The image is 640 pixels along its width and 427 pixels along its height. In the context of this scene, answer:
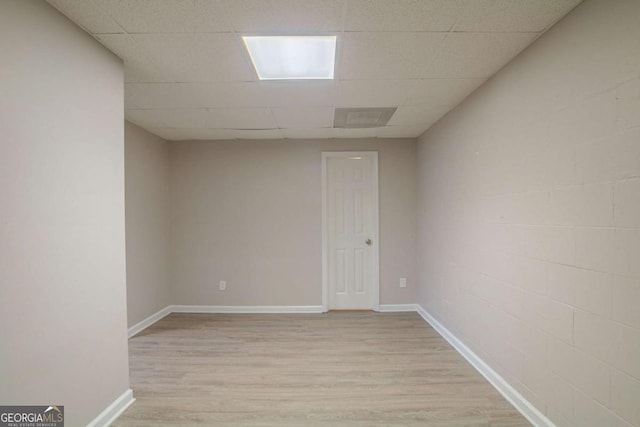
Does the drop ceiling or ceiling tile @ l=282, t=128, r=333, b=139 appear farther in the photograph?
ceiling tile @ l=282, t=128, r=333, b=139

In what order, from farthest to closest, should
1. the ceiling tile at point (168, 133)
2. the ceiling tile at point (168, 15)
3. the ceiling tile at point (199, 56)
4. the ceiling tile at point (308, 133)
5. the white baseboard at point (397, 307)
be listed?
the white baseboard at point (397, 307)
the ceiling tile at point (308, 133)
the ceiling tile at point (168, 133)
the ceiling tile at point (199, 56)
the ceiling tile at point (168, 15)

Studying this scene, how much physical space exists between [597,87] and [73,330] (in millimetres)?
2897

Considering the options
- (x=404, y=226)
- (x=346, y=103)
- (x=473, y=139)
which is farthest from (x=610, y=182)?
(x=404, y=226)

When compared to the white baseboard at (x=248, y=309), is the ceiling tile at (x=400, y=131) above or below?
above

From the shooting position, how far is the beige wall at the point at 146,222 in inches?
121

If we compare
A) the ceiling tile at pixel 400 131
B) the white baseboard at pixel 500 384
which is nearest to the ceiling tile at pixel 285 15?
the ceiling tile at pixel 400 131

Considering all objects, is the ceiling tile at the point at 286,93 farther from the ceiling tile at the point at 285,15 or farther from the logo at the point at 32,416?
the logo at the point at 32,416

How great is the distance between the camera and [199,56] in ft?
5.99

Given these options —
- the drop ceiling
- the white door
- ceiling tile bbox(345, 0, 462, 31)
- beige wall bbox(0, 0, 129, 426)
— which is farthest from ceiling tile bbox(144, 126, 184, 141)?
ceiling tile bbox(345, 0, 462, 31)

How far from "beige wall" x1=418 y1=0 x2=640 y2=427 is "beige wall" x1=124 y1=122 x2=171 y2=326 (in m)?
3.44

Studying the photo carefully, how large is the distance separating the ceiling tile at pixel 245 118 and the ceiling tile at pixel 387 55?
1068 mm

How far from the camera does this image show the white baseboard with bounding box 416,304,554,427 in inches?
66.9

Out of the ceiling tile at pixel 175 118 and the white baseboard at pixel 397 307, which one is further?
the white baseboard at pixel 397 307

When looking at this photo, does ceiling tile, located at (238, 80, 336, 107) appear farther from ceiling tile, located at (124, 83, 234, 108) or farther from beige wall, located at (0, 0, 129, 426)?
beige wall, located at (0, 0, 129, 426)
